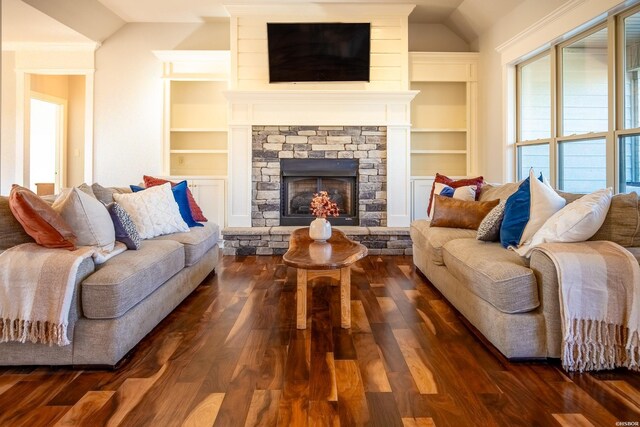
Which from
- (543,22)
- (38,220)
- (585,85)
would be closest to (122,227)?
(38,220)

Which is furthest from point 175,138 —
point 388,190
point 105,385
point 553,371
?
point 553,371

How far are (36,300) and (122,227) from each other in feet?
2.55

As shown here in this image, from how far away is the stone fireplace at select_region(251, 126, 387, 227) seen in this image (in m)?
5.21

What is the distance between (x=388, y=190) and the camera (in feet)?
17.2

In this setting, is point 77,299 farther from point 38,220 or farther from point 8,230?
point 8,230

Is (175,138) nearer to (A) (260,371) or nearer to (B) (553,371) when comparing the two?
(A) (260,371)

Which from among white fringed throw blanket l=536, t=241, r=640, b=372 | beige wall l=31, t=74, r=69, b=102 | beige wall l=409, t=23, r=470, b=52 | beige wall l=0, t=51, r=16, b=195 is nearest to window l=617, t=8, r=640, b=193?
white fringed throw blanket l=536, t=241, r=640, b=372

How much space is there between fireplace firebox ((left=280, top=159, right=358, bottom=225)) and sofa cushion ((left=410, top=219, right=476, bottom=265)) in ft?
5.36

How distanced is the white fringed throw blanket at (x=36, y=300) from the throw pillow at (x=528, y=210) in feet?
8.45

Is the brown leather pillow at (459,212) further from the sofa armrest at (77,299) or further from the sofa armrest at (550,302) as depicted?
→ the sofa armrest at (77,299)

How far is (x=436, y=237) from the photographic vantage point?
3.30 meters

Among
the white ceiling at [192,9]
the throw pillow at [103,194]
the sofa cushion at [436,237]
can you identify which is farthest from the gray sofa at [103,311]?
the white ceiling at [192,9]

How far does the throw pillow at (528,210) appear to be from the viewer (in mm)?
2475

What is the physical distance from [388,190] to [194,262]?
2.91 m
